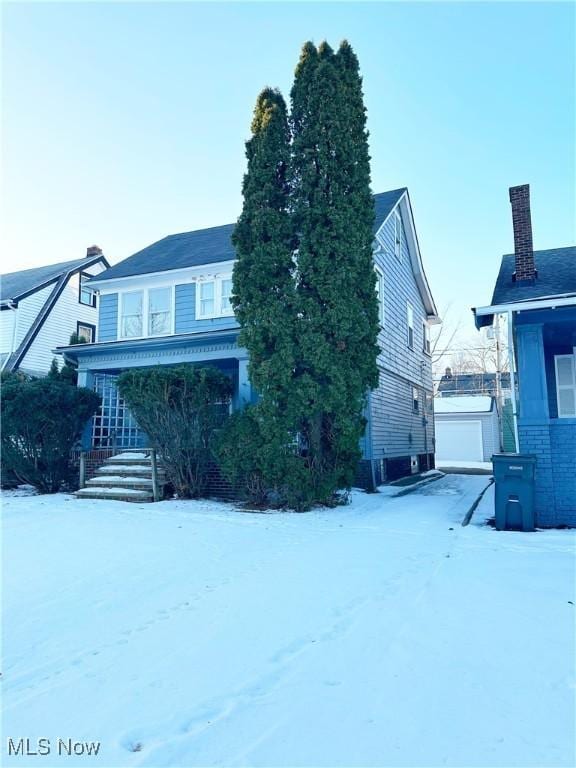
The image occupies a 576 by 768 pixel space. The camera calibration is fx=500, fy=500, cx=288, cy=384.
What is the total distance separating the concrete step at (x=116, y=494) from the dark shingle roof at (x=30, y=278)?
13397 mm

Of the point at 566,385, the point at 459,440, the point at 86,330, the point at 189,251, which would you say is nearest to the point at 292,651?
the point at 566,385

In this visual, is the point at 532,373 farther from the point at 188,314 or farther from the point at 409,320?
the point at 409,320

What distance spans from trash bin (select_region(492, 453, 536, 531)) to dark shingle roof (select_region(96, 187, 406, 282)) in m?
8.62

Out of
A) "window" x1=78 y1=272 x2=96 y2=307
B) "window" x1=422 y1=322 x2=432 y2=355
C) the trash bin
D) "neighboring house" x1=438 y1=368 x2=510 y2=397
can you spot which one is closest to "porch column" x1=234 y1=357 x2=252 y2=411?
the trash bin

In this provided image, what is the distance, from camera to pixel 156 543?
6430mm

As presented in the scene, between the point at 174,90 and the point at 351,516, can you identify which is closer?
the point at 351,516

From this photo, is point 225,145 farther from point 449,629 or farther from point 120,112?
point 449,629

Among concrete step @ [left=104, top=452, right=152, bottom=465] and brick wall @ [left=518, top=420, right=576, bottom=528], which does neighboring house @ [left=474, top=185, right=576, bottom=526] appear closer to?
brick wall @ [left=518, top=420, right=576, bottom=528]

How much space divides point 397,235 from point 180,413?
1039 centimetres

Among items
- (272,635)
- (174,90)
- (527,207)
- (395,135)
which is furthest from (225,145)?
(272,635)

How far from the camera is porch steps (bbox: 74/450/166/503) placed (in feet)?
33.8

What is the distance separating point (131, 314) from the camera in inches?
617

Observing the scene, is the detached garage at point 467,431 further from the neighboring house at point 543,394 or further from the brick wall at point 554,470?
the brick wall at point 554,470

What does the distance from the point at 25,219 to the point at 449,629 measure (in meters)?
11.6
